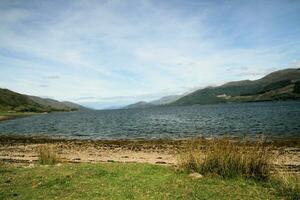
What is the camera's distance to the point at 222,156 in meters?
14.5

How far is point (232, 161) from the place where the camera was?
14.2 m

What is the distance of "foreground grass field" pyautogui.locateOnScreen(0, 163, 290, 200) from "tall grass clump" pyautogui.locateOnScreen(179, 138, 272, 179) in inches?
30.0

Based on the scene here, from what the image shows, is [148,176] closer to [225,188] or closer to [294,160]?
[225,188]

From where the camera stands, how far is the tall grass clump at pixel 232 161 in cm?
1394

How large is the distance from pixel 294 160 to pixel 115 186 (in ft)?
56.0

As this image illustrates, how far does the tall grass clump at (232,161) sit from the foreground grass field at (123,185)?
76 centimetres

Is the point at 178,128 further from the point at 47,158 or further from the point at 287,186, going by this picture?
the point at 287,186

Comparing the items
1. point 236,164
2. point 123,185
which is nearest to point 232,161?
point 236,164

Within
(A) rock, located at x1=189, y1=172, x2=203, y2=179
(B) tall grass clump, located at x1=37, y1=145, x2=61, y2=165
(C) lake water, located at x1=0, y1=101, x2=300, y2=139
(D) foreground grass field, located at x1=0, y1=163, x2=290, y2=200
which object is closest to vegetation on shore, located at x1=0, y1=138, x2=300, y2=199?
(D) foreground grass field, located at x1=0, y1=163, x2=290, y2=200

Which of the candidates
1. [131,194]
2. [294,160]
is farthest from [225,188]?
[294,160]

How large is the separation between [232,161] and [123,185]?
18.2 ft

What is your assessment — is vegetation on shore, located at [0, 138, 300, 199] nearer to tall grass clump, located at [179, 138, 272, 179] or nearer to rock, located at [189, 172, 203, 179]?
tall grass clump, located at [179, 138, 272, 179]

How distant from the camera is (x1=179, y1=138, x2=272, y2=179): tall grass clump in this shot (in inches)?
549

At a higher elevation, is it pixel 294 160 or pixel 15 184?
pixel 15 184
